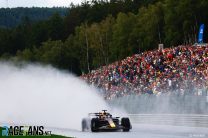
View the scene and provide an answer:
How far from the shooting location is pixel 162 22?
84500mm

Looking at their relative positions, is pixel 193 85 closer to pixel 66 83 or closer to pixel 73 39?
pixel 66 83

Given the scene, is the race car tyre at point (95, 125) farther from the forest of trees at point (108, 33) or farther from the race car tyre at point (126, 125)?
the forest of trees at point (108, 33)

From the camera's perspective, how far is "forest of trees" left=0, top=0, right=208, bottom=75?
74.8 m

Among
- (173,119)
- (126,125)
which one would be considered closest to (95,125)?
(126,125)

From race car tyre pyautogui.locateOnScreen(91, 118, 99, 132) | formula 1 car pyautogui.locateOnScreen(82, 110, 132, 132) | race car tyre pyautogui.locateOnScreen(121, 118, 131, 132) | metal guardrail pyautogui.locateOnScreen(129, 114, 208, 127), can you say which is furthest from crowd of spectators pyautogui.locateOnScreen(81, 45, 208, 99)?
race car tyre pyautogui.locateOnScreen(91, 118, 99, 132)

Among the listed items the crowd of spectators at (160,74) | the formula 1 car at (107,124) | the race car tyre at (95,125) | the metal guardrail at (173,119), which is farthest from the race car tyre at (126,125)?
the crowd of spectators at (160,74)

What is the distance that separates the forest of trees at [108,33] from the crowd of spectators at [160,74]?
23.3m

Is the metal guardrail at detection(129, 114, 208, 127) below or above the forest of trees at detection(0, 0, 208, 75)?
below

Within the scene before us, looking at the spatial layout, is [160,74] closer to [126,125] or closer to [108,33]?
[126,125]

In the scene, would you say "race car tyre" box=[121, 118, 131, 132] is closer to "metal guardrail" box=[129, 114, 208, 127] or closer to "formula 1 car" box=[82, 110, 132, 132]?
"formula 1 car" box=[82, 110, 132, 132]

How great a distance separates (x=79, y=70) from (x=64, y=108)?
67715 millimetres

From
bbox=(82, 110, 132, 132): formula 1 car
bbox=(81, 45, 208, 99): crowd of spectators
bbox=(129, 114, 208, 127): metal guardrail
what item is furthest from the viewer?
bbox=(81, 45, 208, 99): crowd of spectators

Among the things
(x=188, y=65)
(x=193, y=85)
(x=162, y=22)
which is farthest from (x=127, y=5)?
(x=193, y=85)

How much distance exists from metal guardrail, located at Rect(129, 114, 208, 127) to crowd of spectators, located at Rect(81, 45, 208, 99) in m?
1.18
